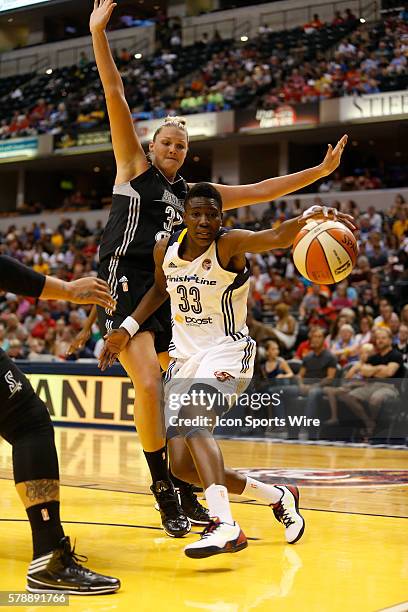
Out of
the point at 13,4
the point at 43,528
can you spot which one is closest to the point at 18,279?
the point at 43,528

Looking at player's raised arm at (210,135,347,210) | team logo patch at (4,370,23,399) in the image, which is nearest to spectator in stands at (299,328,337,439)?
player's raised arm at (210,135,347,210)

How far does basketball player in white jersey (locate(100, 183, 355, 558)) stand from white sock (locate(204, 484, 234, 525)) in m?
0.17

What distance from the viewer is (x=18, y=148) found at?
3017cm

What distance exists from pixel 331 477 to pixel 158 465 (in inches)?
106

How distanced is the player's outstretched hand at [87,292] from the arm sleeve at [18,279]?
123 millimetres

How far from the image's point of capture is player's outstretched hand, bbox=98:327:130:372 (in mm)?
4867

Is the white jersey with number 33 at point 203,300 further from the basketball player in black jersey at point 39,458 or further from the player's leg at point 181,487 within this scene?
the basketball player in black jersey at point 39,458

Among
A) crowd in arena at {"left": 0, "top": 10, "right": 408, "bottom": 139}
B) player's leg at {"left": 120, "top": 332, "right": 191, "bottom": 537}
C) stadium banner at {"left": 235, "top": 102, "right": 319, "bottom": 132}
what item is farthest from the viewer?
stadium banner at {"left": 235, "top": 102, "right": 319, "bottom": 132}

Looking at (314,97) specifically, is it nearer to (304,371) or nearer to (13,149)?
(13,149)

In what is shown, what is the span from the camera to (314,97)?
936 inches

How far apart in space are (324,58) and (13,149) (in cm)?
1147

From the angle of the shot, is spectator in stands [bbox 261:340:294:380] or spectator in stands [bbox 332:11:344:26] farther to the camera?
spectator in stands [bbox 332:11:344:26]

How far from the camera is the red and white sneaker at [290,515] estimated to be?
457cm

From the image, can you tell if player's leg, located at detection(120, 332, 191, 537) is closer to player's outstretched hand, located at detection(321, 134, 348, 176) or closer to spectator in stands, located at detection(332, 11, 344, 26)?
player's outstretched hand, located at detection(321, 134, 348, 176)
